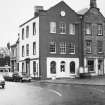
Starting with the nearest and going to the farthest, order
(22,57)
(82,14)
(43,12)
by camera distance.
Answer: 1. (43,12)
2. (82,14)
3. (22,57)

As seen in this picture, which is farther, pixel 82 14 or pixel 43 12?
pixel 82 14

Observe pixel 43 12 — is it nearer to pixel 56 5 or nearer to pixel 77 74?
pixel 56 5

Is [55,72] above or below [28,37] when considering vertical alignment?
below

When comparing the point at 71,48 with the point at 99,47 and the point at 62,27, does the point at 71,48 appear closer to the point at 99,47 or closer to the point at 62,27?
the point at 62,27

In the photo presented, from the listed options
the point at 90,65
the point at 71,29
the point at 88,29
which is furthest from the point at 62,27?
the point at 90,65

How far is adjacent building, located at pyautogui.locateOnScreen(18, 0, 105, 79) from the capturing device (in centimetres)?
5406

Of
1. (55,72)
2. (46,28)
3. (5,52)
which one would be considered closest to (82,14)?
(46,28)

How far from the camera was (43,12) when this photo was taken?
2125 inches

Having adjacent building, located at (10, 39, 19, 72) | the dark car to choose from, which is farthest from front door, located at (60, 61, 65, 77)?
adjacent building, located at (10, 39, 19, 72)

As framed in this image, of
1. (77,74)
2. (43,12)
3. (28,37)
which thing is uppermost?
(43,12)

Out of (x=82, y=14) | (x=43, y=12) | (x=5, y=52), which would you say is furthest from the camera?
(x=5, y=52)

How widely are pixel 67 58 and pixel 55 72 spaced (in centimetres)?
337

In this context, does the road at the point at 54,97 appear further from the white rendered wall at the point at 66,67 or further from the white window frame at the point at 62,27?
the white window frame at the point at 62,27

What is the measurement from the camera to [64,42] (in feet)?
183
